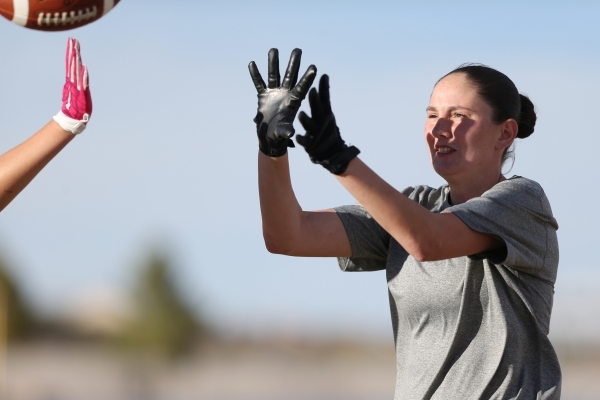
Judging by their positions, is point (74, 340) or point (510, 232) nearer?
point (510, 232)

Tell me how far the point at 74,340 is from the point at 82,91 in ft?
181

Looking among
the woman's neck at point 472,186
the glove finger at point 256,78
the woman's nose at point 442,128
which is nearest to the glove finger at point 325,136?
the glove finger at point 256,78

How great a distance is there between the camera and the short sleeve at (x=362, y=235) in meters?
4.16

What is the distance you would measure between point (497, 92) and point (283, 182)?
2.76 ft

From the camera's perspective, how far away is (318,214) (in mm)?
4145

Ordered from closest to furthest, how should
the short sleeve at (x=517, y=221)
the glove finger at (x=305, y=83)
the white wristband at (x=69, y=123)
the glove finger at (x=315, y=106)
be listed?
the glove finger at (x=315, y=106) → the glove finger at (x=305, y=83) → the short sleeve at (x=517, y=221) → the white wristband at (x=69, y=123)

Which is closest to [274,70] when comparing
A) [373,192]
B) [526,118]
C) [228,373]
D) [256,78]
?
[256,78]

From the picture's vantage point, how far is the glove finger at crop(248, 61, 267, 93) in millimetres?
3760

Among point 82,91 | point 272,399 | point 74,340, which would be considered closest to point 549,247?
point 82,91

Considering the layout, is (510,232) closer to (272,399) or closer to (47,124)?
(47,124)

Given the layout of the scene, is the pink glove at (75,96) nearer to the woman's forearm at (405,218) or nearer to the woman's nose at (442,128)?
the woman's forearm at (405,218)

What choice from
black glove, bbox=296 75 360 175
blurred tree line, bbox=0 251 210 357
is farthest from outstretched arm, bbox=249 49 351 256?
blurred tree line, bbox=0 251 210 357

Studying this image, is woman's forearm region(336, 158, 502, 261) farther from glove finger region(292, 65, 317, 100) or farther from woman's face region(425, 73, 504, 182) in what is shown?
woman's face region(425, 73, 504, 182)

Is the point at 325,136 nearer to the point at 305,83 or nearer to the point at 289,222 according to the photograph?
the point at 305,83
